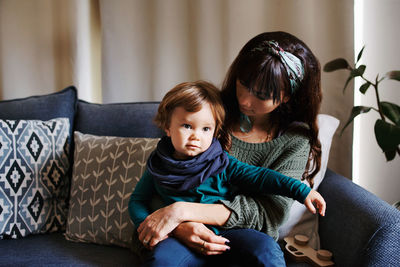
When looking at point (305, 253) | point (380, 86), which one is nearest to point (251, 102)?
point (305, 253)

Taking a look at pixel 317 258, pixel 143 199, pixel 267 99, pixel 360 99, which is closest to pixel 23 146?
pixel 143 199

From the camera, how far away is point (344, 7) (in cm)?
152

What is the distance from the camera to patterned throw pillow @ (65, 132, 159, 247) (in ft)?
4.27

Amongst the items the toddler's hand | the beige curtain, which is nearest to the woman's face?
the toddler's hand

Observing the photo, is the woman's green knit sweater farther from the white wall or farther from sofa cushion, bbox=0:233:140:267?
the white wall

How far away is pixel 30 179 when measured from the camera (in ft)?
4.60

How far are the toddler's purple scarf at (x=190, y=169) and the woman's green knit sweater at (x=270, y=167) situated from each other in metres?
0.12

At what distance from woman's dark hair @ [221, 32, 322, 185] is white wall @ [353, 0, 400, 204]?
47 centimetres

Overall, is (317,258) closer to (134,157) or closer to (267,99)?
(267,99)

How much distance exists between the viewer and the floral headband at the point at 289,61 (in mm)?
1045

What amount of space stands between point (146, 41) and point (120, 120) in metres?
0.61

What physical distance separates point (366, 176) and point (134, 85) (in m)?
1.35

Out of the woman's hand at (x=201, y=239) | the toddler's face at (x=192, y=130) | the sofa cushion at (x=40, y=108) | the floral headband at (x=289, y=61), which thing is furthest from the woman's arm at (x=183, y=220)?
the sofa cushion at (x=40, y=108)

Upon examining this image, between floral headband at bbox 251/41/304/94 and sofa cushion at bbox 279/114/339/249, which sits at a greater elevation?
floral headband at bbox 251/41/304/94
